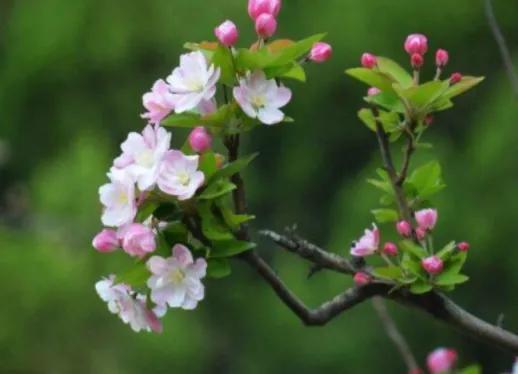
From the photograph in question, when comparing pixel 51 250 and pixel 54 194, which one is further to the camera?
pixel 54 194

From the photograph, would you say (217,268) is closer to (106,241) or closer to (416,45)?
(106,241)

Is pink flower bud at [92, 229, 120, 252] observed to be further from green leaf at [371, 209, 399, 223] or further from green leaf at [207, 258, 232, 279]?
green leaf at [371, 209, 399, 223]

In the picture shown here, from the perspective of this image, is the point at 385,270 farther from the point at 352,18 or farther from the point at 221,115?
the point at 352,18

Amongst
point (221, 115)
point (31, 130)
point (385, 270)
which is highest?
point (221, 115)

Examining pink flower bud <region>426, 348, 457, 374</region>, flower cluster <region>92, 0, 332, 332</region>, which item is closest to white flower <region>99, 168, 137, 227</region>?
flower cluster <region>92, 0, 332, 332</region>

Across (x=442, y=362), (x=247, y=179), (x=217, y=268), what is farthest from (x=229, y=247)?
(x=247, y=179)

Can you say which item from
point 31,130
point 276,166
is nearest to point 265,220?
point 276,166

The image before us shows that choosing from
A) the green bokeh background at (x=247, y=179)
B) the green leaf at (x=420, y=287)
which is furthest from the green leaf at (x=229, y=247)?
the green bokeh background at (x=247, y=179)

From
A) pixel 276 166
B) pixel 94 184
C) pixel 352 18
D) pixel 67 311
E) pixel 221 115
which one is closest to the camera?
pixel 221 115
